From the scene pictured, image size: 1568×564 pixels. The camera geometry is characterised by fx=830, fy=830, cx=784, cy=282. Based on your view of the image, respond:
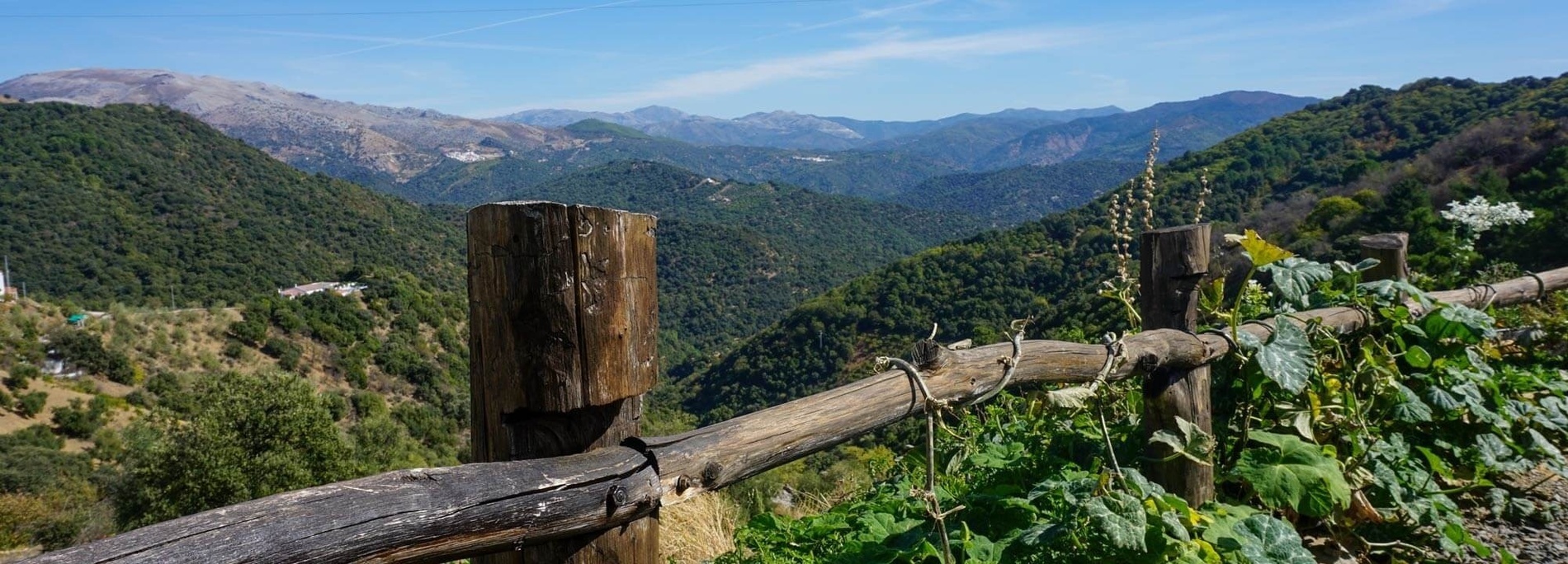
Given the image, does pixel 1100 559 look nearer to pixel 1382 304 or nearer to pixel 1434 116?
pixel 1382 304

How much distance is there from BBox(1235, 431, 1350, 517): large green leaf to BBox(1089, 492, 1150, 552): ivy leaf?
2.00 feet

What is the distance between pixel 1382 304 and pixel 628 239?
275 centimetres

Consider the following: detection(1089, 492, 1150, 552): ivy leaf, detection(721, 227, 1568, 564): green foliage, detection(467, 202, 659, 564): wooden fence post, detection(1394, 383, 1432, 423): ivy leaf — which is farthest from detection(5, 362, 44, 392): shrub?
detection(1394, 383, 1432, 423): ivy leaf

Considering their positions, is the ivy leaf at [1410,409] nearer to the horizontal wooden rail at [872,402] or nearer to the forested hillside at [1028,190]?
the horizontal wooden rail at [872,402]

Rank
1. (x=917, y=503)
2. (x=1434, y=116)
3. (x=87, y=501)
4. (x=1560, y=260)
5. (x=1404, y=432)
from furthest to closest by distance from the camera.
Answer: (x=1434, y=116), (x=87, y=501), (x=1560, y=260), (x=1404, y=432), (x=917, y=503)

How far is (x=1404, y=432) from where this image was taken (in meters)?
2.60

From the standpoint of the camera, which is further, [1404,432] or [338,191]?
[338,191]

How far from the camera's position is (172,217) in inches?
1796

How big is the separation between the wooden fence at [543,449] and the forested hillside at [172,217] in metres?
43.5

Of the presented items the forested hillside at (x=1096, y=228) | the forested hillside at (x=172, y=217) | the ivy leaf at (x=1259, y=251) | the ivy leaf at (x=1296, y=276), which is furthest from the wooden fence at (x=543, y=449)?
the forested hillside at (x=172, y=217)

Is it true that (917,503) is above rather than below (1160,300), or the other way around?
below

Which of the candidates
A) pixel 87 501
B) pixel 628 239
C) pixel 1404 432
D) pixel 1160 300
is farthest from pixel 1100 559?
pixel 87 501

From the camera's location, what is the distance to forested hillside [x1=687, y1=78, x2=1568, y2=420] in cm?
2464

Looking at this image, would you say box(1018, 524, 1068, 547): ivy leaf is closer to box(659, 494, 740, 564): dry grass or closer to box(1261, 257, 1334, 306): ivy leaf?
box(1261, 257, 1334, 306): ivy leaf
